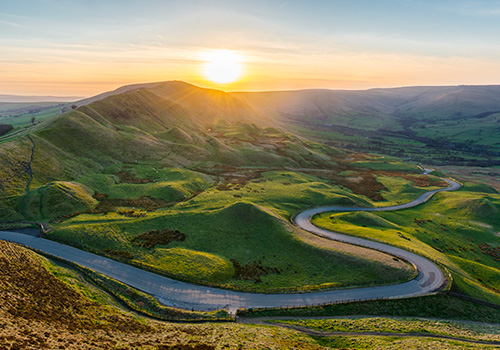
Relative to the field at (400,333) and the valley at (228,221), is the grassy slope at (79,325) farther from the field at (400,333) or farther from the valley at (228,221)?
the field at (400,333)

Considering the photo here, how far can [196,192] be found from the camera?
102938 millimetres

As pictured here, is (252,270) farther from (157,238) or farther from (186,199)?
(186,199)

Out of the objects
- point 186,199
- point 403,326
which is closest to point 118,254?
point 186,199

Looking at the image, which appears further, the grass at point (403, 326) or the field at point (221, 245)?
the field at point (221, 245)

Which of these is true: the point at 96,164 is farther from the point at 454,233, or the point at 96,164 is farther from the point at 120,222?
the point at 454,233

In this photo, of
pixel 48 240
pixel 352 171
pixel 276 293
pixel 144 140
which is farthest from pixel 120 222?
pixel 352 171

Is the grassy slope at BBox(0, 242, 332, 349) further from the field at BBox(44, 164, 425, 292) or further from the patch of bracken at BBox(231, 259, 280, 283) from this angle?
the patch of bracken at BBox(231, 259, 280, 283)

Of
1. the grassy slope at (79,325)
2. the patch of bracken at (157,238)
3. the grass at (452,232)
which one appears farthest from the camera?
the grass at (452,232)

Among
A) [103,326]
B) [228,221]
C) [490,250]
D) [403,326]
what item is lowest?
[490,250]

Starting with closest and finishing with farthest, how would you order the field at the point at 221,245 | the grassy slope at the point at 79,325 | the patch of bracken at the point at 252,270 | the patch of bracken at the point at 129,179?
the grassy slope at the point at 79,325 < the field at the point at 221,245 < the patch of bracken at the point at 252,270 < the patch of bracken at the point at 129,179

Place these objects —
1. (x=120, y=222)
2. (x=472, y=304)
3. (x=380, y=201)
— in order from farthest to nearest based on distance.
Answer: (x=380, y=201) < (x=120, y=222) < (x=472, y=304)

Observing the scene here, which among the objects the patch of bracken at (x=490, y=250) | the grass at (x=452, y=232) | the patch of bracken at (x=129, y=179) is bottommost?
the patch of bracken at (x=490, y=250)

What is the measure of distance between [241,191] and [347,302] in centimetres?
6615

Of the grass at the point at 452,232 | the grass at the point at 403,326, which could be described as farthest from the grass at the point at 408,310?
the grass at the point at 452,232
